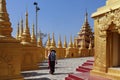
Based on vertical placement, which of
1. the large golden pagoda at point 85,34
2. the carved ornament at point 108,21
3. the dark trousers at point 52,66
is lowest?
the dark trousers at point 52,66

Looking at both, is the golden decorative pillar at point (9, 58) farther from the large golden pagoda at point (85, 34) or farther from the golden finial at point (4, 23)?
the large golden pagoda at point (85, 34)

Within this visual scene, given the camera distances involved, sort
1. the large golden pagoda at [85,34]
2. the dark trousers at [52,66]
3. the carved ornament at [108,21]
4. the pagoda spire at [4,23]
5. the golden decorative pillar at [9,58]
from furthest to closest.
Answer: the large golden pagoda at [85,34] → the dark trousers at [52,66] → the pagoda spire at [4,23] → the golden decorative pillar at [9,58] → the carved ornament at [108,21]

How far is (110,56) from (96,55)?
2.30 ft

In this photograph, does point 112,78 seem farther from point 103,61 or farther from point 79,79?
point 79,79

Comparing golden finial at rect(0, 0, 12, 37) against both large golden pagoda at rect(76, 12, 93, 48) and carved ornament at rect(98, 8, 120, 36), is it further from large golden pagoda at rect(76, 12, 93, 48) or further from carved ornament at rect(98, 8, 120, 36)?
→ large golden pagoda at rect(76, 12, 93, 48)

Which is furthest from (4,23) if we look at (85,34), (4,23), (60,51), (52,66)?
(85,34)

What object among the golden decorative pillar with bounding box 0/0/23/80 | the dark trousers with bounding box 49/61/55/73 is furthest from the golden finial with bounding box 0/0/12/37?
the dark trousers with bounding box 49/61/55/73

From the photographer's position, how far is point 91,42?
34.6 meters

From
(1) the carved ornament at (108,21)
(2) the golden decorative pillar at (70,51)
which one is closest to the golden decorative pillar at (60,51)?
(2) the golden decorative pillar at (70,51)

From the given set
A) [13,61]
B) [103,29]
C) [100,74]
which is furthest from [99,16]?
[13,61]

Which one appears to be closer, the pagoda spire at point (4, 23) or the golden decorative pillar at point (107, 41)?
the golden decorative pillar at point (107, 41)

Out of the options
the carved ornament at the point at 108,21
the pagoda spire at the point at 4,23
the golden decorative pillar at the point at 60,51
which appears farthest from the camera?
the golden decorative pillar at the point at 60,51

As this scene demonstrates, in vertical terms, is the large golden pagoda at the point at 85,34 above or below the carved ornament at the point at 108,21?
above

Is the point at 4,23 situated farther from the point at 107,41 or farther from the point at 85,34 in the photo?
the point at 85,34
